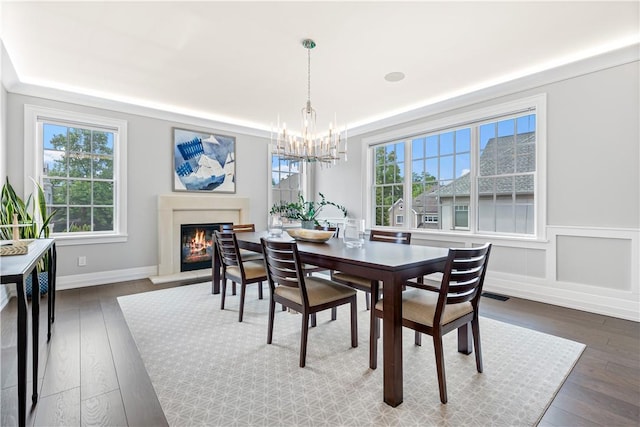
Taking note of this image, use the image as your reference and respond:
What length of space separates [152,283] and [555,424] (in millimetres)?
4453

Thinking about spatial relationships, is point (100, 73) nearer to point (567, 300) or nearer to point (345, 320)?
point (345, 320)

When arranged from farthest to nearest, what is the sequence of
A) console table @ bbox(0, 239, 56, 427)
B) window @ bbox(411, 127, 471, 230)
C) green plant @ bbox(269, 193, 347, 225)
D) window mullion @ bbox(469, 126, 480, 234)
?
green plant @ bbox(269, 193, 347, 225) → window @ bbox(411, 127, 471, 230) → window mullion @ bbox(469, 126, 480, 234) → console table @ bbox(0, 239, 56, 427)

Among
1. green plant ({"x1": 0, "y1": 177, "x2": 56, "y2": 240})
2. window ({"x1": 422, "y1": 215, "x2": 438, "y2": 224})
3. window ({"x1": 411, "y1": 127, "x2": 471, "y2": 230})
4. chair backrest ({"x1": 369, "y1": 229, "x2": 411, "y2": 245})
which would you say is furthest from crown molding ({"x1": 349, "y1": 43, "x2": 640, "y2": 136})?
green plant ({"x1": 0, "y1": 177, "x2": 56, "y2": 240})

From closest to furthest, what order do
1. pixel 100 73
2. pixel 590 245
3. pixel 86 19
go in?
pixel 86 19 < pixel 590 245 < pixel 100 73

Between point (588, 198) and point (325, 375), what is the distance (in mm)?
3222

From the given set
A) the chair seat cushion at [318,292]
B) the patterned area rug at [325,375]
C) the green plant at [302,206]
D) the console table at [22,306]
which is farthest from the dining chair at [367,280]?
the green plant at [302,206]

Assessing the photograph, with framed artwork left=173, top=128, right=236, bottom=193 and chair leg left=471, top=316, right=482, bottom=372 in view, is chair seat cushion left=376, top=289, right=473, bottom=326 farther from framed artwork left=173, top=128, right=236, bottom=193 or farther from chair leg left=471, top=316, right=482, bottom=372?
framed artwork left=173, top=128, right=236, bottom=193

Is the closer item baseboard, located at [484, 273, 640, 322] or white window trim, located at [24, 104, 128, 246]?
baseboard, located at [484, 273, 640, 322]

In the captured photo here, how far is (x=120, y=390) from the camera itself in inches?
70.6

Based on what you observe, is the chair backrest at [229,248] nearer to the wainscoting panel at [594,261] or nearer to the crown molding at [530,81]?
the crown molding at [530,81]

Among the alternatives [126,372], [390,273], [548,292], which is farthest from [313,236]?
[548,292]

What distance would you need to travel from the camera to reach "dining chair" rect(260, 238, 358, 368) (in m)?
2.09

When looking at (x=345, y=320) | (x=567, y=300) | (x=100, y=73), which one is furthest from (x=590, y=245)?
(x=100, y=73)

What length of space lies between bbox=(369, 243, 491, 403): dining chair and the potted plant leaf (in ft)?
12.1
